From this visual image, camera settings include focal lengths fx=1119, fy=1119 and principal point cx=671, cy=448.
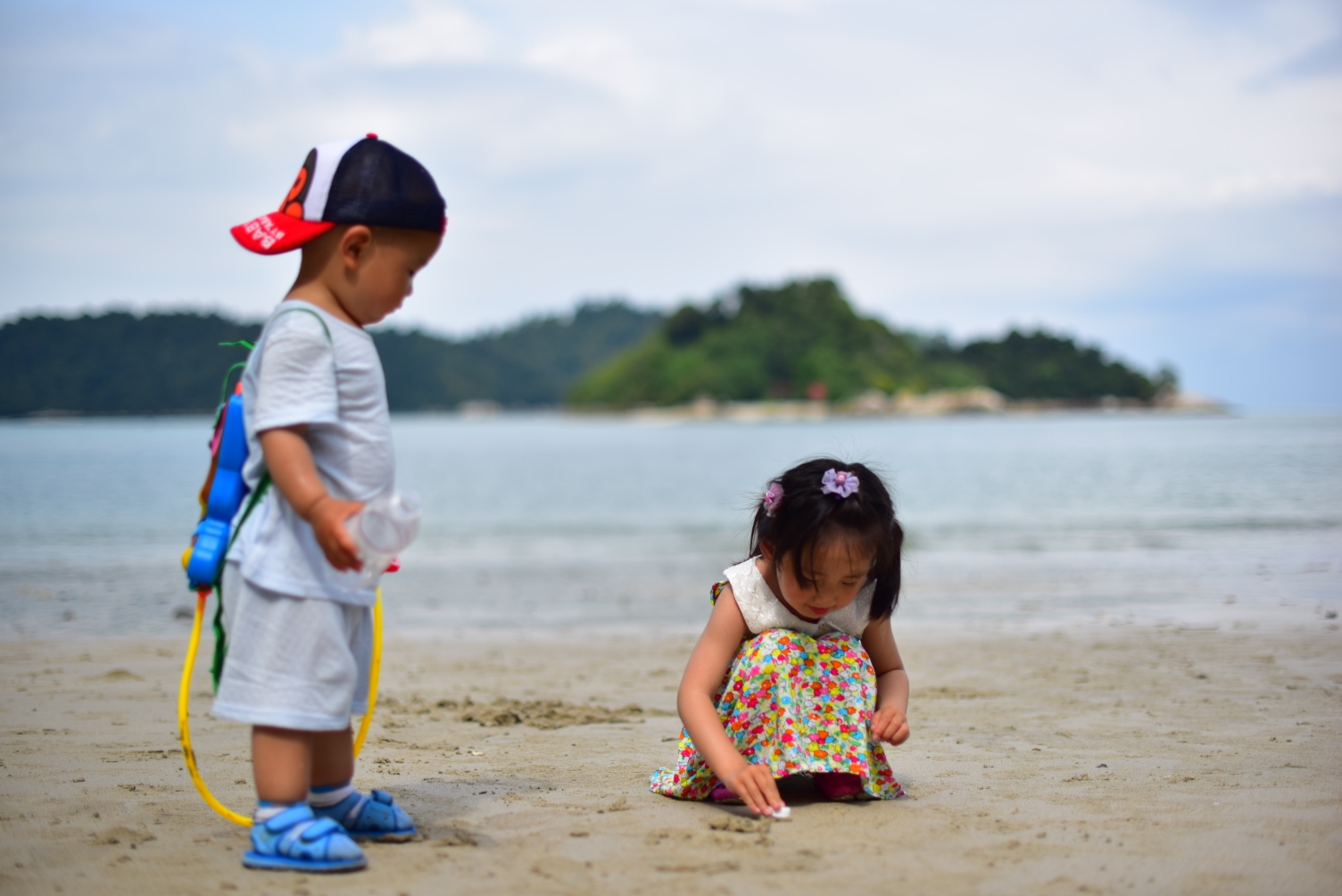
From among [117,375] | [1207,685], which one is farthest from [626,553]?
[117,375]

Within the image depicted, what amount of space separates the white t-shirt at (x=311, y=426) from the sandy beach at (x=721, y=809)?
0.63 metres

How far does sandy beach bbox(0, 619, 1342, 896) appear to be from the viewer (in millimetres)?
2350

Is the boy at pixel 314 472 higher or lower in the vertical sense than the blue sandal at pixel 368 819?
higher

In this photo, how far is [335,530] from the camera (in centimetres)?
220

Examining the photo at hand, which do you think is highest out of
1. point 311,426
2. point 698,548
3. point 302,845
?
point 311,426

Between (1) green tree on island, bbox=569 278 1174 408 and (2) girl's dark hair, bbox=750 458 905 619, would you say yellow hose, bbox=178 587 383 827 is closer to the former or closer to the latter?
(2) girl's dark hair, bbox=750 458 905 619

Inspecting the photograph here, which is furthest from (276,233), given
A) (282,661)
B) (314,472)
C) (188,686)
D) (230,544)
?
(188,686)

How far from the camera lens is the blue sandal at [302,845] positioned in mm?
2312

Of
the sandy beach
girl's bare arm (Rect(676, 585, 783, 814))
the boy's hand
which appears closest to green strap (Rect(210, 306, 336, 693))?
the boy's hand

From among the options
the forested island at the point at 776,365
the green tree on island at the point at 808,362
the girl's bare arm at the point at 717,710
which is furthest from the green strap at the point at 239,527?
the green tree on island at the point at 808,362

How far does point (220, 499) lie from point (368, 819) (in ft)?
2.74

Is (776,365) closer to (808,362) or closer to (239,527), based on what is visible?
(808,362)

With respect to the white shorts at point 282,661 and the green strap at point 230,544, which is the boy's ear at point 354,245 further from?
the white shorts at point 282,661

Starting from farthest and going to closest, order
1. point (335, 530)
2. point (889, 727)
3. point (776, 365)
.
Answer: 1. point (776, 365)
2. point (889, 727)
3. point (335, 530)
